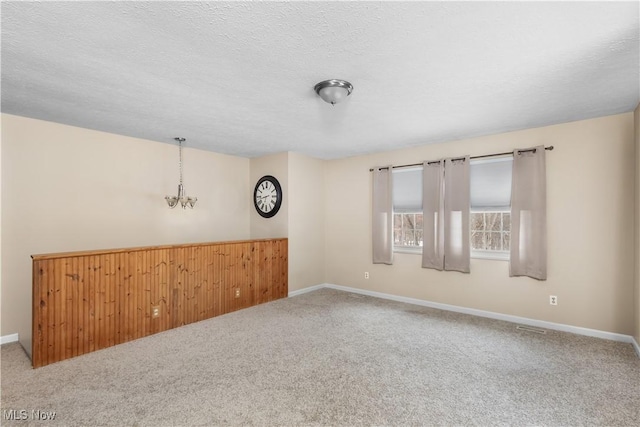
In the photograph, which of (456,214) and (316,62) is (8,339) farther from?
(456,214)

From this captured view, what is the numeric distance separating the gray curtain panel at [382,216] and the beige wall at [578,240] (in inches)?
35.2

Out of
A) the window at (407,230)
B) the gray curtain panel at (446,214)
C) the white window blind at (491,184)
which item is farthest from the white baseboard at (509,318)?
the white window blind at (491,184)

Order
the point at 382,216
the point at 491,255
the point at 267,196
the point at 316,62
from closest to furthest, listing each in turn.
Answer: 1. the point at 316,62
2. the point at 491,255
3. the point at 382,216
4. the point at 267,196

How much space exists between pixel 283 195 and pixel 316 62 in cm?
316

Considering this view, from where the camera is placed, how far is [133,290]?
333 cm

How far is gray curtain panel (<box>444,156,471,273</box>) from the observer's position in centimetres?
414

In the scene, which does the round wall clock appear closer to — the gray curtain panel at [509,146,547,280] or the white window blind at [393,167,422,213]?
the white window blind at [393,167,422,213]

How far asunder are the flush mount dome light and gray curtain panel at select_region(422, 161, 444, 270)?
94.1 inches

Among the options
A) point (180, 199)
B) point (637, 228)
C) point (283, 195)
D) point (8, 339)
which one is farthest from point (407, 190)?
point (8, 339)

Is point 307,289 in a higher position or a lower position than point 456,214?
lower

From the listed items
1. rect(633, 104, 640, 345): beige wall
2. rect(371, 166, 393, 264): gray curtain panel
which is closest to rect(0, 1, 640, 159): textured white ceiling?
rect(633, 104, 640, 345): beige wall

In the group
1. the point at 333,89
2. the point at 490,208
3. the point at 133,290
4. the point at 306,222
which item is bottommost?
the point at 133,290

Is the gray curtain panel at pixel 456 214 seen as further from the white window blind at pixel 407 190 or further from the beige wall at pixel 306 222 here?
the beige wall at pixel 306 222

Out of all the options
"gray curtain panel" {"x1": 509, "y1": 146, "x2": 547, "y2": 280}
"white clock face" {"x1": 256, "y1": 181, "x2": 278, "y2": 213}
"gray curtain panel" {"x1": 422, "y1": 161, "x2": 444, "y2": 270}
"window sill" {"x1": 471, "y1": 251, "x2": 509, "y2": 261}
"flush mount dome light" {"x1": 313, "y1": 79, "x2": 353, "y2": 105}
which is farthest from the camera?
"white clock face" {"x1": 256, "y1": 181, "x2": 278, "y2": 213}
